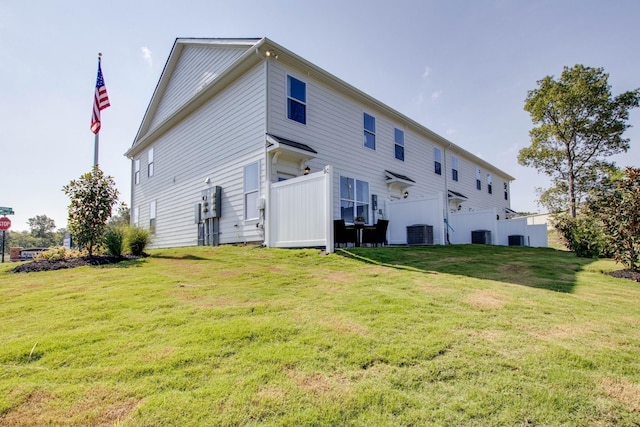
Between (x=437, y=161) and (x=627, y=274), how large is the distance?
36.5ft

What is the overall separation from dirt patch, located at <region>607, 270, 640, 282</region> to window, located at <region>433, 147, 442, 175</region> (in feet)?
34.2

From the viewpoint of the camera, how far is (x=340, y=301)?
3568 millimetres

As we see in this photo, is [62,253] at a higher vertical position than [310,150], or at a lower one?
lower

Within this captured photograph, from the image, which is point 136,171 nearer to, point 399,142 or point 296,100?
point 296,100

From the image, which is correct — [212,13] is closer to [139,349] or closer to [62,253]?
[62,253]

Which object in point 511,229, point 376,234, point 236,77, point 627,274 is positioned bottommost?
point 627,274

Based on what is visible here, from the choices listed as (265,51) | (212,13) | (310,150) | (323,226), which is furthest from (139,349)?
(212,13)

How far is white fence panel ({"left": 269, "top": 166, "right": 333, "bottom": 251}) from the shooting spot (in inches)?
267

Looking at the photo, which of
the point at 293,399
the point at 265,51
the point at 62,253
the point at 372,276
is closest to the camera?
the point at 293,399

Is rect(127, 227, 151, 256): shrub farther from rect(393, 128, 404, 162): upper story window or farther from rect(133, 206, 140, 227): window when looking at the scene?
rect(393, 128, 404, 162): upper story window

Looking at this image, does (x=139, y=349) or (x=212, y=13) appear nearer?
(x=139, y=349)

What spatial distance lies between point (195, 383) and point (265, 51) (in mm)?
8871

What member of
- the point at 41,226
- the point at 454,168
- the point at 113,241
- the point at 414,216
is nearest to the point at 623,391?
the point at 113,241

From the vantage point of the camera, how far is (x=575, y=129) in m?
18.0
